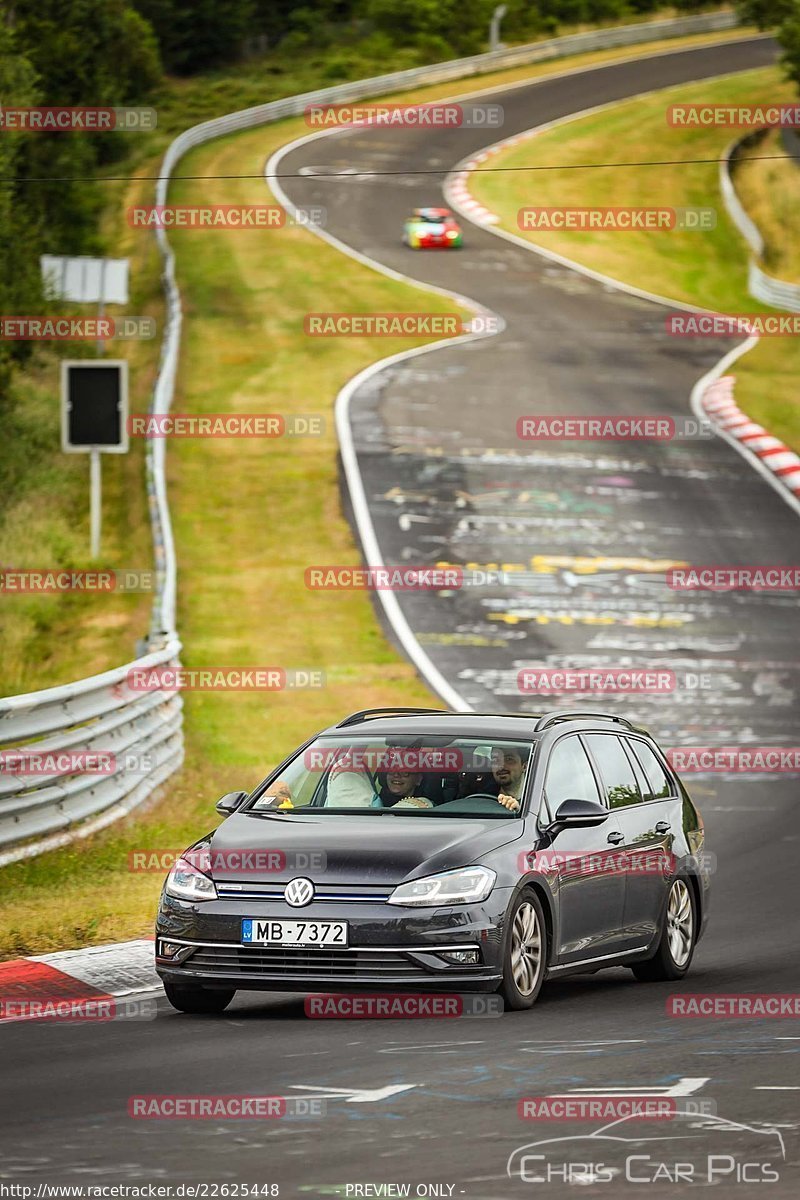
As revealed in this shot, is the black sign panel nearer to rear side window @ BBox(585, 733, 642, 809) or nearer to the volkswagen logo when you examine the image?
rear side window @ BBox(585, 733, 642, 809)

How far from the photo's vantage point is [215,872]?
9.91m

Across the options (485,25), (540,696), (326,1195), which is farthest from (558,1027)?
(485,25)

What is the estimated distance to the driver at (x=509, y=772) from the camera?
10.5 m

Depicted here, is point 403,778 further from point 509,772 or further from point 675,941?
point 675,941

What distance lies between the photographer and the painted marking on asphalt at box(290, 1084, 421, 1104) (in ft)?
25.2

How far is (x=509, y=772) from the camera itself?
10.7 meters

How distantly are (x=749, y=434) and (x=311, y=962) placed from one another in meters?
28.1

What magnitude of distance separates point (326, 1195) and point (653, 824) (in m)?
5.79

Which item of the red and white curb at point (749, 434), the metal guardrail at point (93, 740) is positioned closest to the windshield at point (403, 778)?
the metal guardrail at point (93, 740)

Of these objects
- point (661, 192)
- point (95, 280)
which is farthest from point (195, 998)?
point (661, 192)

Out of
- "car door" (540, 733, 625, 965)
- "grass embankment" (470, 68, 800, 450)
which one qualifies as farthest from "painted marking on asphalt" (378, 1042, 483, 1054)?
"grass embankment" (470, 68, 800, 450)

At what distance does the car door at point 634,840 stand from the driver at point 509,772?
2.54 ft

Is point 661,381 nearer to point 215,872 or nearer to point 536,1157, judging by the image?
point 215,872

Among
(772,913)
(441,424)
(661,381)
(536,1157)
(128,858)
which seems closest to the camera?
(536,1157)
